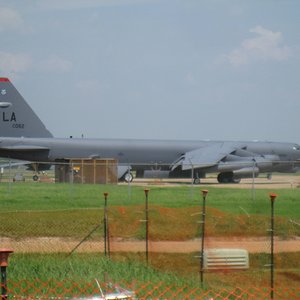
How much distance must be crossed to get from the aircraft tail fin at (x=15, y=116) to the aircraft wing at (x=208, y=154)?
10429 mm

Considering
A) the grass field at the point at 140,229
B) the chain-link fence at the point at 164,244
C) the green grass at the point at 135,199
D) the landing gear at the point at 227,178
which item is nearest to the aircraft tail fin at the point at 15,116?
the landing gear at the point at 227,178

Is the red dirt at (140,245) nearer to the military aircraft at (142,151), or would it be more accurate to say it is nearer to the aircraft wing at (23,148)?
the military aircraft at (142,151)

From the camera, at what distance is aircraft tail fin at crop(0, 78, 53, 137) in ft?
172

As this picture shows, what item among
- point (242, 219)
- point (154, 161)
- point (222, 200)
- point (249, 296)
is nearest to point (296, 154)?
point (154, 161)

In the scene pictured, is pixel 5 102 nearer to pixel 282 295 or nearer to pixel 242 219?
pixel 242 219

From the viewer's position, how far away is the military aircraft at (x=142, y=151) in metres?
49.0

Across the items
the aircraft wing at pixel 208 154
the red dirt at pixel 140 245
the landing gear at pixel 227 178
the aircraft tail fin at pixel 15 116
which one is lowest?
the red dirt at pixel 140 245

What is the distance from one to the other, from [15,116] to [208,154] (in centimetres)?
1380

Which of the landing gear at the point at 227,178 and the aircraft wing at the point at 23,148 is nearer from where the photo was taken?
the aircraft wing at the point at 23,148

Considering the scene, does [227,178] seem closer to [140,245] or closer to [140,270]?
[140,245]

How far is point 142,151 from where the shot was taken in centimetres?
5125

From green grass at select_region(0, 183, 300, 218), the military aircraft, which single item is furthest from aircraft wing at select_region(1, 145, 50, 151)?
green grass at select_region(0, 183, 300, 218)

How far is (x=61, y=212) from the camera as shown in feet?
66.5

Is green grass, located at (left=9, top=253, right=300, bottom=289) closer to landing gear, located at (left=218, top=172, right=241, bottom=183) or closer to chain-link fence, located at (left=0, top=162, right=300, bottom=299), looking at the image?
chain-link fence, located at (left=0, top=162, right=300, bottom=299)
